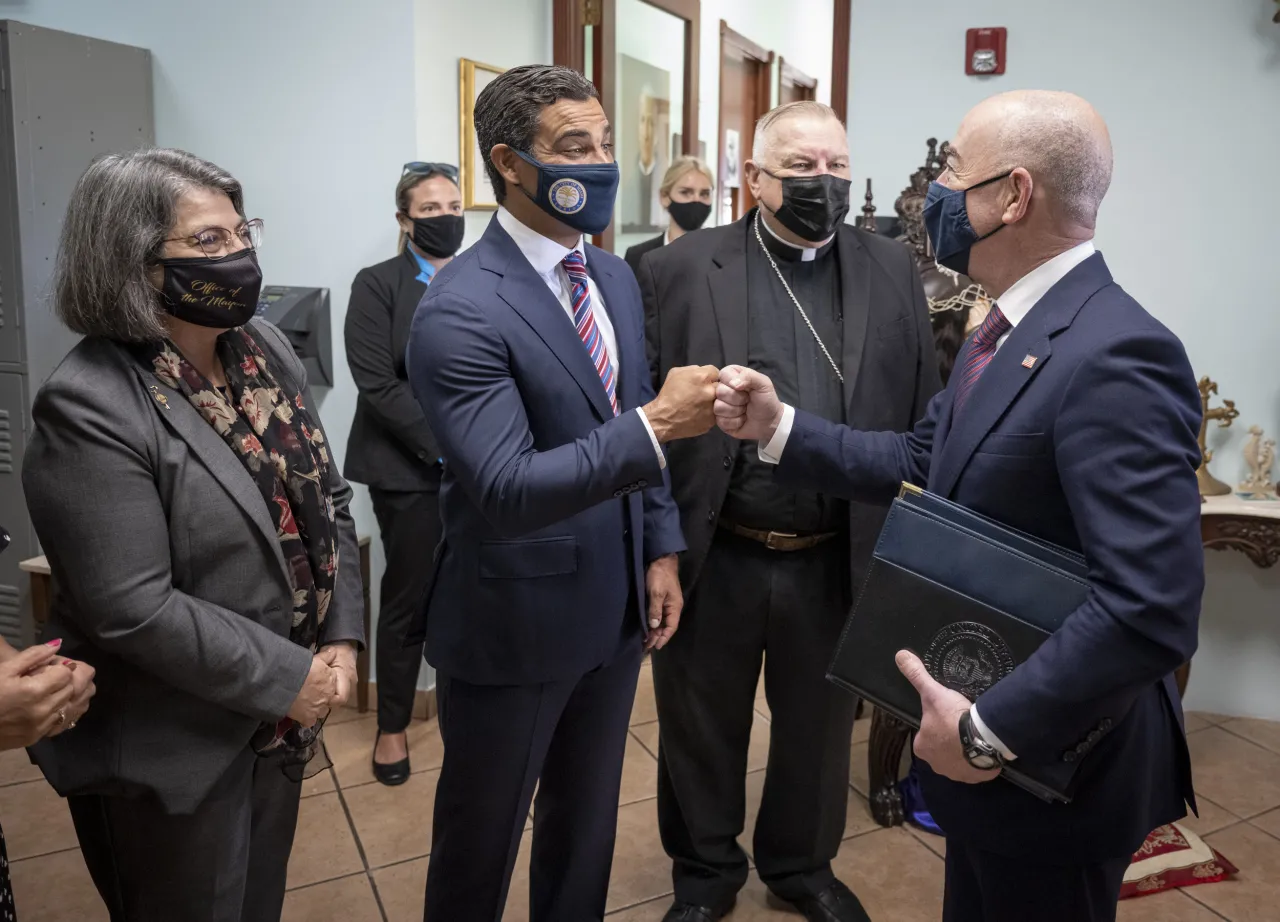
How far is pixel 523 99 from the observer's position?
1747 mm

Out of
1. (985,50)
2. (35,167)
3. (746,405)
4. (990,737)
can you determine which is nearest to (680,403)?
(746,405)

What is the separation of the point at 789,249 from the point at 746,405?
2.01 ft

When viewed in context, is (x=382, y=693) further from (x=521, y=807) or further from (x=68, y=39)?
(x=68, y=39)

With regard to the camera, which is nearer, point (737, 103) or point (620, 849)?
point (620, 849)

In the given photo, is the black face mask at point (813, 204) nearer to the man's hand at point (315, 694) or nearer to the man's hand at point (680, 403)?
the man's hand at point (680, 403)

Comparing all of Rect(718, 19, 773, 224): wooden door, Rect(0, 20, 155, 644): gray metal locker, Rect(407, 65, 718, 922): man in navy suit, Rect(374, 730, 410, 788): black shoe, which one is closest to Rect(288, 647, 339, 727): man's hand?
Rect(407, 65, 718, 922): man in navy suit

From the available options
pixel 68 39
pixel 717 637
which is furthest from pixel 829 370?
pixel 68 39

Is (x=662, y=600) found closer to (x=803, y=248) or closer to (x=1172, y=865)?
(x=803, y=248)

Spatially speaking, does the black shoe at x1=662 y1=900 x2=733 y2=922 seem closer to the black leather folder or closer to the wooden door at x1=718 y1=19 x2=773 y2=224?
the black leather folder

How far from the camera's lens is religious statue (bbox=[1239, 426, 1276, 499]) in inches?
131

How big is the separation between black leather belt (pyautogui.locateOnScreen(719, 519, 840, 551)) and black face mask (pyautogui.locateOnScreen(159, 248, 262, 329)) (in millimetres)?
1092

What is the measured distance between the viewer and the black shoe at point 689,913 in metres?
2.40

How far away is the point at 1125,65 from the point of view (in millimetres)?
3359

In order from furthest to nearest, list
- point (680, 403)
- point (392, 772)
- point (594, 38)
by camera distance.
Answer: point (594, 38) < point (392, 772) < point (680, 403)
